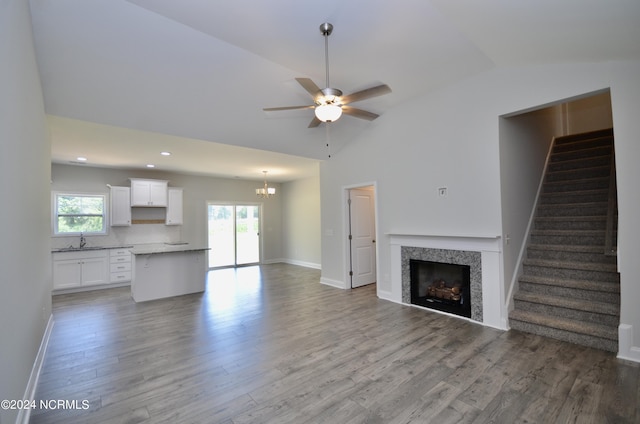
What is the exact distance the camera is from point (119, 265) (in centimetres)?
650

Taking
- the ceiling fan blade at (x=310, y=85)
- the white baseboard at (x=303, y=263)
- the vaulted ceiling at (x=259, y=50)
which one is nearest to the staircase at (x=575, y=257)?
the vaulted ceiling at (x=259, y=50)

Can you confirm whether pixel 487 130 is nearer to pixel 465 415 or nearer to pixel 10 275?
pixel 465 415

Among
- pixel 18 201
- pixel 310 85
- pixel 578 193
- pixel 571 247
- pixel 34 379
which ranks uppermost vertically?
pixel 310 85

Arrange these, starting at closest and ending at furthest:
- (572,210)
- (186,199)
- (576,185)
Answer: (572,210) < (576,185) < (186,199)

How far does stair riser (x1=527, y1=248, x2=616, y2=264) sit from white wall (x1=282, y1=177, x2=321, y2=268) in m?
5.55

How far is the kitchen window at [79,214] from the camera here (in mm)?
6348

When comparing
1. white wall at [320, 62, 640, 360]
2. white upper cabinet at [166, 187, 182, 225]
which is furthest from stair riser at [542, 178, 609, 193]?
white upper cabinet at [166, 187, 182, 225]

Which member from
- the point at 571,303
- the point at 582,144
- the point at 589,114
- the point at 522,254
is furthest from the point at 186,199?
the point at 589,114

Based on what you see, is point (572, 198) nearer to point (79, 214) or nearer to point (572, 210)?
point (572, 210)

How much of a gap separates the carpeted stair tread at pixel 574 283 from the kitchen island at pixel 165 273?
556 centimetres

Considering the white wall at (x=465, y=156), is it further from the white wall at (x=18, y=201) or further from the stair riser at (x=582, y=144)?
the white wall at (x=18, y=201)

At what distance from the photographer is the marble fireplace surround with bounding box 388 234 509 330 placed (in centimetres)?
367

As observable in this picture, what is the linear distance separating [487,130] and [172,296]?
591 cm

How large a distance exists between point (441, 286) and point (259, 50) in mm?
4135
